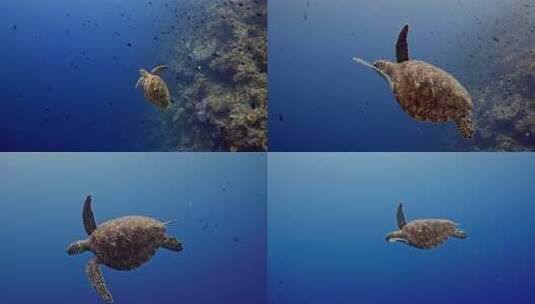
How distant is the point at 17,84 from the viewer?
2.20 metres

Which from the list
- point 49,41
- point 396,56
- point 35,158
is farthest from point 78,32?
point 396,56

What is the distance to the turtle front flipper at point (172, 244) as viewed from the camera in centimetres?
242

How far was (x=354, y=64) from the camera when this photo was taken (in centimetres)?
246

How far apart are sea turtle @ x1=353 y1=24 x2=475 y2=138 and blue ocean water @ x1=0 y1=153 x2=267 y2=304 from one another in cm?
66

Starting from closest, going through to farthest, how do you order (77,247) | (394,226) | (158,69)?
(77,247) → (158,69) → (394,226)

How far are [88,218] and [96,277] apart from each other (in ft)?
0.77

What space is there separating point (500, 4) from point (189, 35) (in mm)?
1290

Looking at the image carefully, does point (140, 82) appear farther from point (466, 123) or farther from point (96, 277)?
point (466, 123)

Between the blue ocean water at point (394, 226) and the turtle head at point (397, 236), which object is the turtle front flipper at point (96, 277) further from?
the turtle head at point (397, 236)

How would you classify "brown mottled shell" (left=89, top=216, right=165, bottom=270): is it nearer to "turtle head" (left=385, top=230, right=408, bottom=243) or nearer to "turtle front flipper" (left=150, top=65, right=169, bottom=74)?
"turtle front flipper" (left=150, top=65, right=169, bottom=74)

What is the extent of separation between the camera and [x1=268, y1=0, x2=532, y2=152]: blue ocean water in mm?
2402

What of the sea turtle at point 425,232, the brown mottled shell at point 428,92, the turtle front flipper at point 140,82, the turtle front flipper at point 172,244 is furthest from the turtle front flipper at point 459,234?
the turtle front flipper at point 140,82

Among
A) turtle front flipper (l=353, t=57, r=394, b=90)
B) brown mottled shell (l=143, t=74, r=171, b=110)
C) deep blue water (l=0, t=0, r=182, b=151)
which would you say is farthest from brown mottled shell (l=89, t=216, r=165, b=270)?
turtle front flipper (l=353, t=57, r=394, b=90)

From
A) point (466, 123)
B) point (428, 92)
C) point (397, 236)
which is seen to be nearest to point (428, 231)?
point (397, 236)
